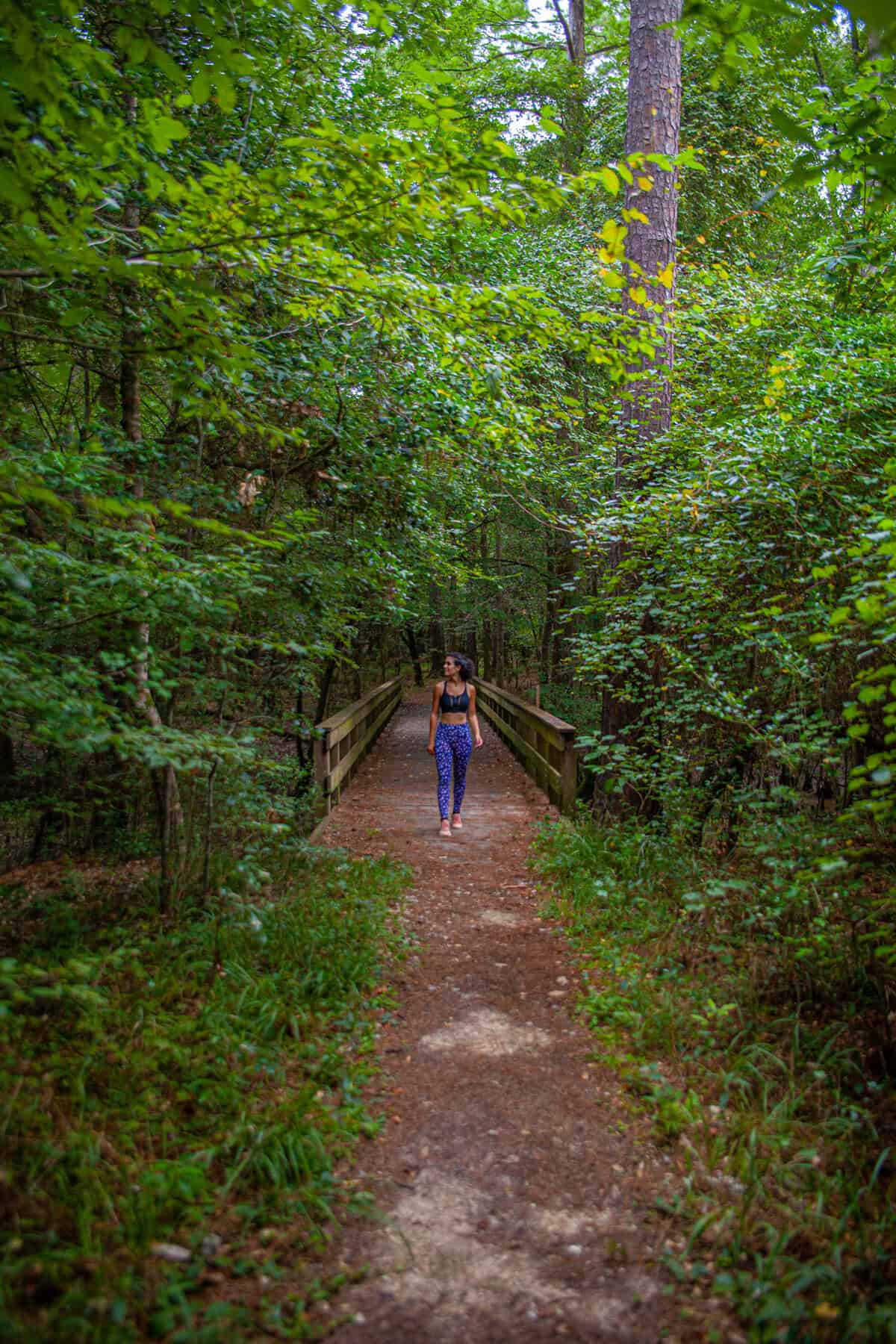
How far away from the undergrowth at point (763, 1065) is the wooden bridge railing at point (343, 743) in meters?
3.28

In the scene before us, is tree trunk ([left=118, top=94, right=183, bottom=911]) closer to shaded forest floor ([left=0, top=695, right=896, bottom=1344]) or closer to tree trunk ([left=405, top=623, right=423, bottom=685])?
shaded forest floor ([left=0, top=695, right=896, bottom=1344])

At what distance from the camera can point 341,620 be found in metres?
6.22

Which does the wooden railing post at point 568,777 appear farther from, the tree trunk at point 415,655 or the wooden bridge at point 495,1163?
the tree trunk at point 415,655

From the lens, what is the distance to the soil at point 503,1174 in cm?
212

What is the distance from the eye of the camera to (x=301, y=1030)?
137 inches

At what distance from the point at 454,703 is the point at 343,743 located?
2.46 meters

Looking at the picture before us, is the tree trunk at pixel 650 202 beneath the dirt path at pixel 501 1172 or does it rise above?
above

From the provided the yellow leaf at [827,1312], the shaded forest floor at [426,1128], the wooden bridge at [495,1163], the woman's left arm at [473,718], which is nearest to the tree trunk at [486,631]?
the woman's left arm at [473,718]

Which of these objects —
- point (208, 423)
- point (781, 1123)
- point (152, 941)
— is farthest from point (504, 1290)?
point (208, 423)

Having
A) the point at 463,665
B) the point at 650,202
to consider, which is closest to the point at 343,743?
the point at 463,665

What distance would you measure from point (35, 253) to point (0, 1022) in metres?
3.08

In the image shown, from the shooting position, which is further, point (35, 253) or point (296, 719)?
point (296, 719)

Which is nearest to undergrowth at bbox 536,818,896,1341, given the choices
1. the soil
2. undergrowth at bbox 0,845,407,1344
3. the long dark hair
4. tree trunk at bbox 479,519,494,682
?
the soil

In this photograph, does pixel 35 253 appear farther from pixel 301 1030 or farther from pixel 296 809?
pixel 296 809
